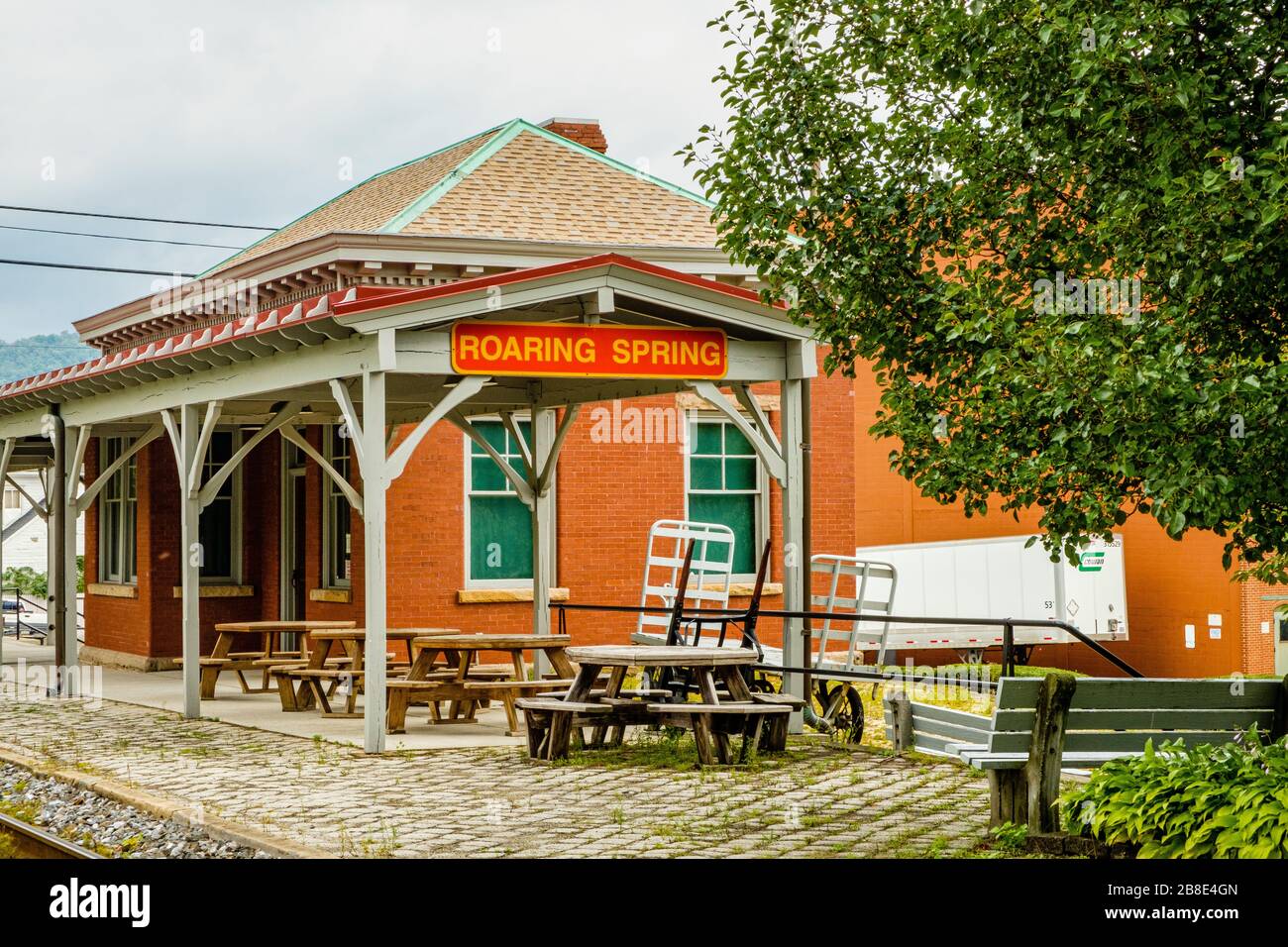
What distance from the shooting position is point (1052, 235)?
28.4 feet

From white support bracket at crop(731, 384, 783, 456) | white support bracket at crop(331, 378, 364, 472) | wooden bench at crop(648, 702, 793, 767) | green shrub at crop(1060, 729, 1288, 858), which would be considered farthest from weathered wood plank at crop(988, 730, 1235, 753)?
white support bracket at crop(331, 378, 364, 472)

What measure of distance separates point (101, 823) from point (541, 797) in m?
2.69

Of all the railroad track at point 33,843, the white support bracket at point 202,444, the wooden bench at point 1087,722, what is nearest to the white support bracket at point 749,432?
the white support bracket at point 202,444

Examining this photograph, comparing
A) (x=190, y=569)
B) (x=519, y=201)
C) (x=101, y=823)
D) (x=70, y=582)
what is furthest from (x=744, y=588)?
(x=101, y=823)

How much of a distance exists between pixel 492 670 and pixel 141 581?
830 cm

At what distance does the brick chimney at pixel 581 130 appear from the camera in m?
24.9

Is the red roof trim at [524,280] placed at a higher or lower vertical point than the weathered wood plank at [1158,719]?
higher

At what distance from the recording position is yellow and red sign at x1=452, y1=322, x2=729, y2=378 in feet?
41.1

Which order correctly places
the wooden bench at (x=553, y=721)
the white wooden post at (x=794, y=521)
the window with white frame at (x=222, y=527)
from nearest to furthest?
the wooden bench at (x=553, y=721), the white wooden post at (x=794, y=521), the window with white frame at (x=222, y=527)

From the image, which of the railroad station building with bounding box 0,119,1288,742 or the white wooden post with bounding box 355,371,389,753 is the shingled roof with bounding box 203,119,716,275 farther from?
the white wooden post with bounding box 355,371,389,753

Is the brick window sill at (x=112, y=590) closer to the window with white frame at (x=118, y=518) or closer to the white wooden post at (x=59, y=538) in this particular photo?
the window with white frame at (x=118, y=518)

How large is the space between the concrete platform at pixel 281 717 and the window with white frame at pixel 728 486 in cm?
Result: 488

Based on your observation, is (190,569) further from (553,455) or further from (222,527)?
(222,527)

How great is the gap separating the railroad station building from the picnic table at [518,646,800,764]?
71.0 inches
